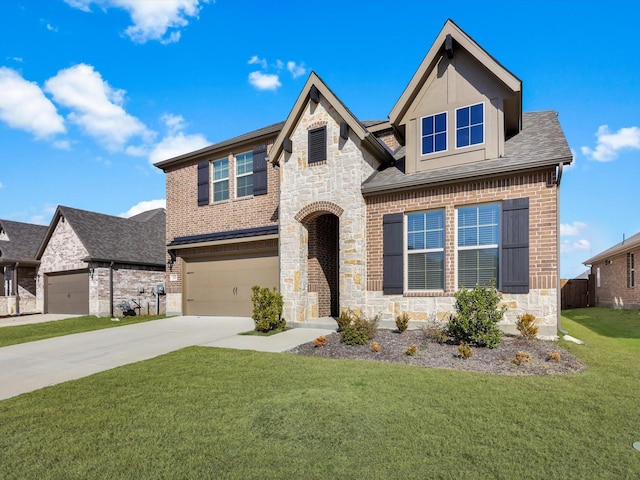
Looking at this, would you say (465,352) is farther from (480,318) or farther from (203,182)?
(203,182)

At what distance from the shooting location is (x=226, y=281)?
1430 centimetres

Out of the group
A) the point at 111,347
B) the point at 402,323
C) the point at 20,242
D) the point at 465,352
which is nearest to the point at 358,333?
the point at 402,323

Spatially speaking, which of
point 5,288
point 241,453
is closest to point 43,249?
point 5,288

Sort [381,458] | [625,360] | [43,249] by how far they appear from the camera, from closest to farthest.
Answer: [381,458]
[625,360]
[43,249]

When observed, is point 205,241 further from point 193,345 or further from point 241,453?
point 241,453

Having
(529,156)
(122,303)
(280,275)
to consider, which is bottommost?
(122,303)

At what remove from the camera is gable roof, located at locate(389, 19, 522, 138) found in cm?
906

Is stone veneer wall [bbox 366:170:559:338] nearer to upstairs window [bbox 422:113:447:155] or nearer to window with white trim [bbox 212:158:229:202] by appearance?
upstairs window [bbox 422:113:447:155]

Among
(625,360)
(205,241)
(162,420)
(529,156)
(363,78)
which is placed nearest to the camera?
(162,420)

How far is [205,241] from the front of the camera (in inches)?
566

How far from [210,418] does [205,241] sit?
1084 centimetres

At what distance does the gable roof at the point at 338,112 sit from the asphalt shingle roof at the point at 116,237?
34.9 feet

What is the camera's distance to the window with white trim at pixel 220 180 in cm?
1471

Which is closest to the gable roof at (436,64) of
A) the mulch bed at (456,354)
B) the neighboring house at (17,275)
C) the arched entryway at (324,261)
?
the arched entryway at (324,261)
